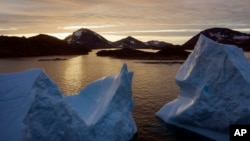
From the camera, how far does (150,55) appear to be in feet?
293

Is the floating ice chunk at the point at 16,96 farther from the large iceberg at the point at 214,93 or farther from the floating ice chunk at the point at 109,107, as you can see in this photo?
the large iceberg at the point at 214,93

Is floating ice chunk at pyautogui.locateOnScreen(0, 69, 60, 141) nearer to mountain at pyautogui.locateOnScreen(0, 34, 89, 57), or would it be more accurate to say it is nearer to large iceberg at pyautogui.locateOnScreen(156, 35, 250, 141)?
large iceberg at pyautogui.locateOnScreen(156, 35, 250, 141)

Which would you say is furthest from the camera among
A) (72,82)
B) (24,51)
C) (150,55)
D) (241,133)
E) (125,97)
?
(24,51)

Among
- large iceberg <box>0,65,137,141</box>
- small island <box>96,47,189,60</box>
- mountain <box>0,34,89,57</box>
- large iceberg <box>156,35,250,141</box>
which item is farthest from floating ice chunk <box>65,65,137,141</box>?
mountain <box>0,34,89,57</box>

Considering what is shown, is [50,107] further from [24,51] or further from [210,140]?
[24,51]

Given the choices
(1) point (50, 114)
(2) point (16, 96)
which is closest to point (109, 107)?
(1) point (50, 114)

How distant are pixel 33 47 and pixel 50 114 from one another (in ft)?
347

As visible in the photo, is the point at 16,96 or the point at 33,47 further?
the point at 33,47

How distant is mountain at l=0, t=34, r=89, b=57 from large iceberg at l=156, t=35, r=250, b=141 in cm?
8929

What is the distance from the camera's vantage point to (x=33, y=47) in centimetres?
11300

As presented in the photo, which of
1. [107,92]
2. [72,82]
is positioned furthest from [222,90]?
[72,82]

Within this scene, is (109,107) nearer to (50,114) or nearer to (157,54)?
(50,114)

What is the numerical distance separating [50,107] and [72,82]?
28442 millimetres

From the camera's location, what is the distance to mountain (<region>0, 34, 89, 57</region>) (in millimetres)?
104375
